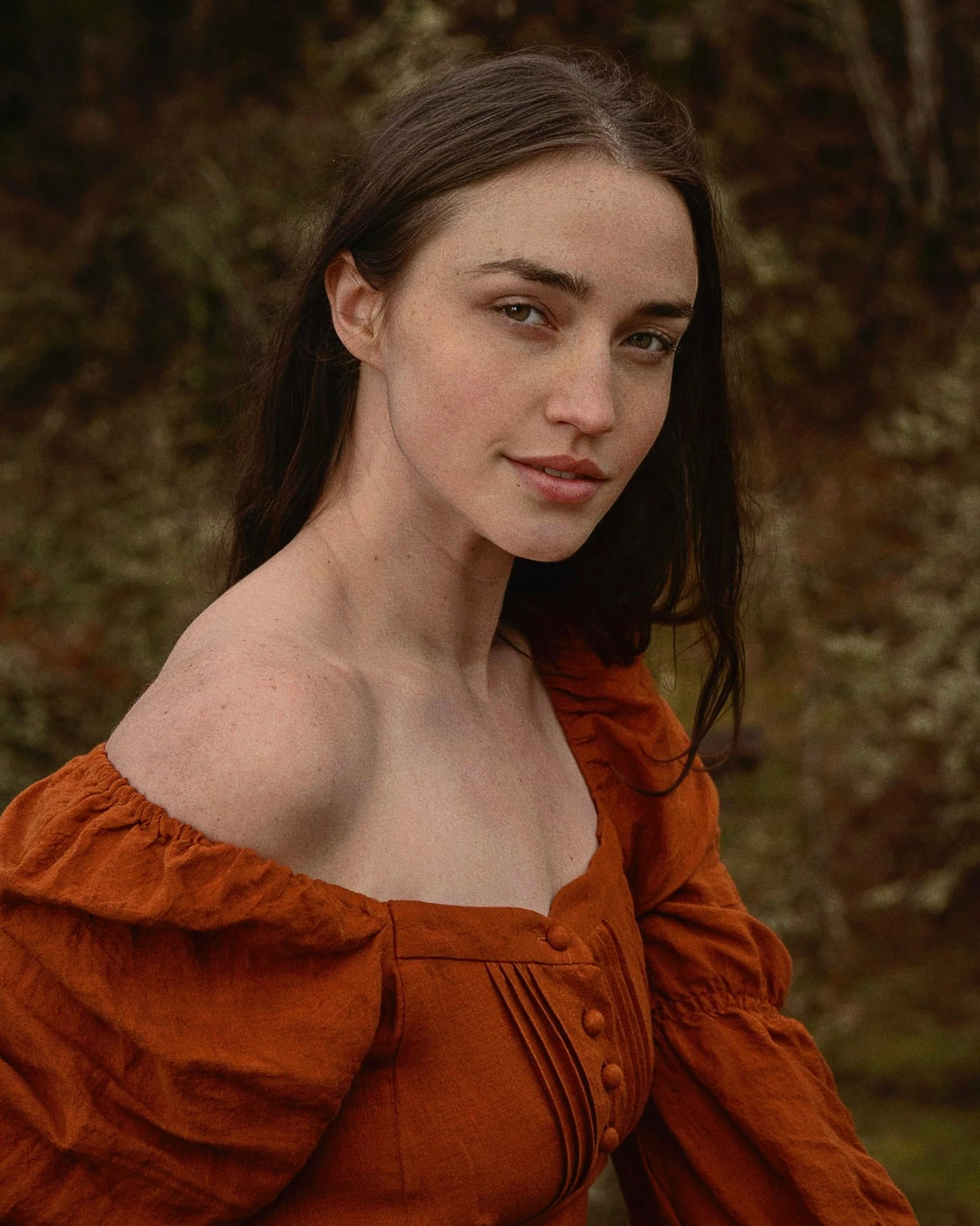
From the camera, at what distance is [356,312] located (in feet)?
4.67

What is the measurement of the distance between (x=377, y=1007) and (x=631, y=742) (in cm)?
60

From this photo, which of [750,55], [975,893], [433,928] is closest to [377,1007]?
[433,928]

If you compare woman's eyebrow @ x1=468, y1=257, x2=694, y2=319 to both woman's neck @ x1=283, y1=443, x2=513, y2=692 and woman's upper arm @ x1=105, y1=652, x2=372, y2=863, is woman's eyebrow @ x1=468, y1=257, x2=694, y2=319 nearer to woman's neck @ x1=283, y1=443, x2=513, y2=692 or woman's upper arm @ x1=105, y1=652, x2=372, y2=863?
woman's neck @ x1=283, y1=443, x2=513, y2=692

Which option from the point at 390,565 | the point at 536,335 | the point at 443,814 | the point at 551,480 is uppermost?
the point at 536,335

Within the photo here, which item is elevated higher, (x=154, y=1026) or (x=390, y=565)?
(x=390, y=565)

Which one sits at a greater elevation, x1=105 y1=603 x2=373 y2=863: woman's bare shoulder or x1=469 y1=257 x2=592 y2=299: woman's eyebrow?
x1=469 y1=257 x2=592 y2=299: woman's eyebrow

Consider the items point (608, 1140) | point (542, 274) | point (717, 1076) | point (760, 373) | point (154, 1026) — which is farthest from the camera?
point (760, 373)

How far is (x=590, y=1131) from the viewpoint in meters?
1.31

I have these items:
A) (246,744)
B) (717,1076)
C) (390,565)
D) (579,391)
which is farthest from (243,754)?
(717,1076)

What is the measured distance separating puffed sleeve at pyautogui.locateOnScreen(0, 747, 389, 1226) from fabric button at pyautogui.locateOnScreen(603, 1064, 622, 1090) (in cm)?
31

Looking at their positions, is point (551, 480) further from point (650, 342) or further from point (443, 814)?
point (443, 814)

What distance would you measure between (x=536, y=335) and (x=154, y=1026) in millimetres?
676

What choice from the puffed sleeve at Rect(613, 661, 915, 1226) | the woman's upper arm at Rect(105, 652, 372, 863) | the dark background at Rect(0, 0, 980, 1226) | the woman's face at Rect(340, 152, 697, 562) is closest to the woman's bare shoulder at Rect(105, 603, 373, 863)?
the woman's upper arm at Rect(105, 652, 372, 863)

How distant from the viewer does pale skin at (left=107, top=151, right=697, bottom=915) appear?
3.81ft
